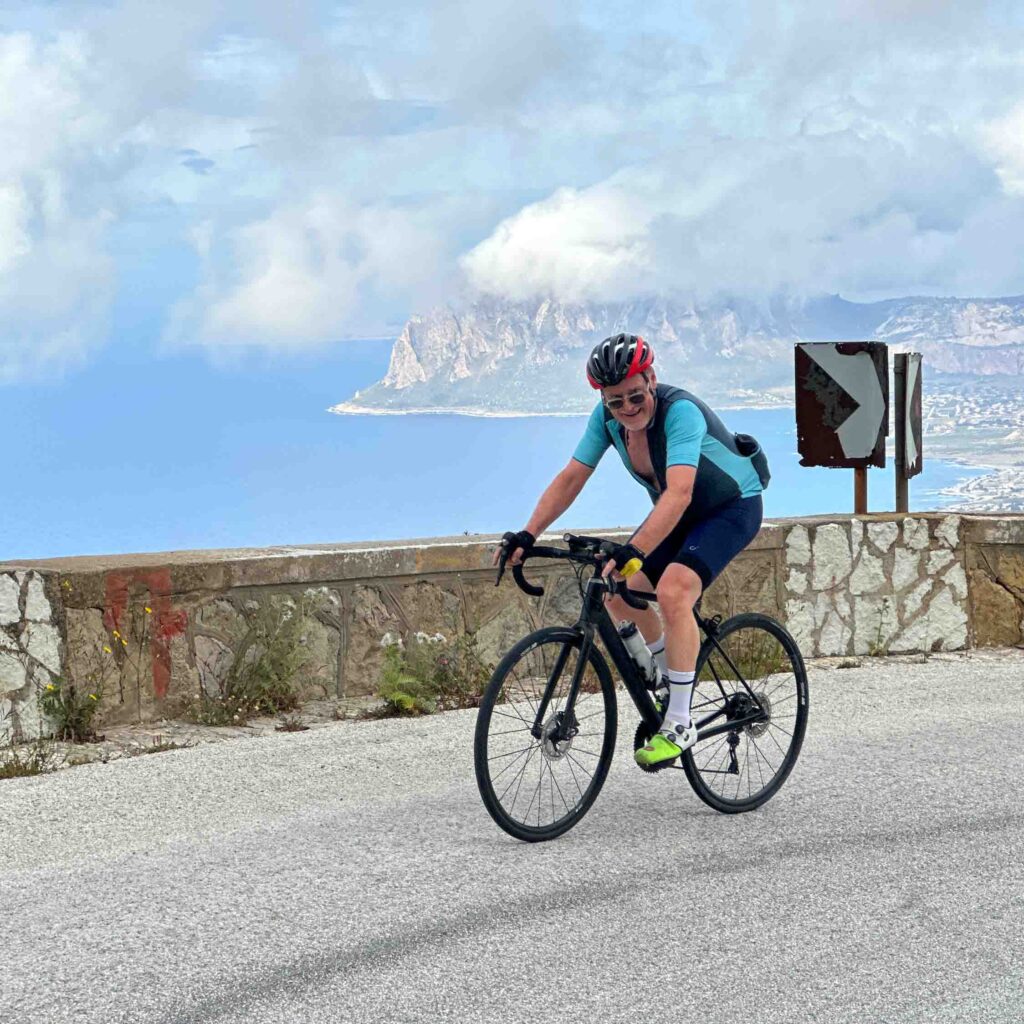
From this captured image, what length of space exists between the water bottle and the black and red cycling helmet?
96 centimetres

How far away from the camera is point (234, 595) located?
26.3ft

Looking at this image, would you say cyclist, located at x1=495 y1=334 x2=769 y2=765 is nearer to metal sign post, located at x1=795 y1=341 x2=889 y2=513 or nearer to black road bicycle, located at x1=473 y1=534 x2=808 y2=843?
black road bicycle, located at x1=473 y1=534 x2=808 y2=843

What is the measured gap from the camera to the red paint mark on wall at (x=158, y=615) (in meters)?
Answer: 7.63

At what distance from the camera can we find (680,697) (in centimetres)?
557

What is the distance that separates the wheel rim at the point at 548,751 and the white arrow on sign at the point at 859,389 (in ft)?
18.4

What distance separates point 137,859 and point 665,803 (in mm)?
2125

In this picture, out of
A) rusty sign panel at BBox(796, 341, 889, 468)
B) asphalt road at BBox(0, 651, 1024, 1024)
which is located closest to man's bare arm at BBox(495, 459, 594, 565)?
asphalt road at BBox(0, 651, 1024, 1024)

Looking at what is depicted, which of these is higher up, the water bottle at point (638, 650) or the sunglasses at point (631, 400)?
the sunglasses at point (631, 400)

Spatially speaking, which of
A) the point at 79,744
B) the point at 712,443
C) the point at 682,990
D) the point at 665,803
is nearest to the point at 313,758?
the point at 79,744

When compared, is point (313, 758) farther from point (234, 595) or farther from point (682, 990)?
point (682, 990)

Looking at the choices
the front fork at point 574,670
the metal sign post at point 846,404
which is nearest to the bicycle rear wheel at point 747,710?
the front fork at point 574,670

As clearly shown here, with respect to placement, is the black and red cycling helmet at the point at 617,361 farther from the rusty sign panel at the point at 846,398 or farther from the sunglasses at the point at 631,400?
the rusty sign panel at the point at 846,398

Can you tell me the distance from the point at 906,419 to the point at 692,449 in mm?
5861

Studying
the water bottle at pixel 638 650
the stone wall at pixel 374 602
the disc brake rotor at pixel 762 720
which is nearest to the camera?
the water bottle at pixel 638 650
